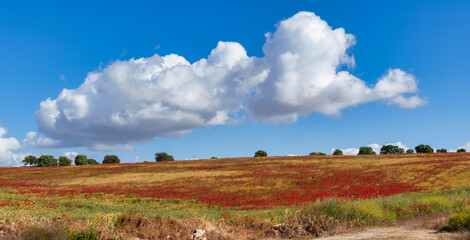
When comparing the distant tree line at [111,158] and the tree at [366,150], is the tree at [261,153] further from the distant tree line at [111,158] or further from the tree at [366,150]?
the tree at [366,150]

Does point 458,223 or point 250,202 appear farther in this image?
point 250,202

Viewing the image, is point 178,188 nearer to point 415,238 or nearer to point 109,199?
point 109,199

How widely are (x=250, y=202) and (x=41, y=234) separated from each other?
2153 cm

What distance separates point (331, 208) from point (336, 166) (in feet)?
150

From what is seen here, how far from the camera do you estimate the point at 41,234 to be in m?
11.4

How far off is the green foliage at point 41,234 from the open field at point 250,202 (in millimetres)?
453

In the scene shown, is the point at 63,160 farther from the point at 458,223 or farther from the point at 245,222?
the point at 458,223

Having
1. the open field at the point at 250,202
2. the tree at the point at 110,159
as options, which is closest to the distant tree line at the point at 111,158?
the tree at the point at 110,159

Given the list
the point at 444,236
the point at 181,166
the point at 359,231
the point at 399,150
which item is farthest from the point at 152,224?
the point at 399,150

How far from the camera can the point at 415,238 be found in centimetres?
1209

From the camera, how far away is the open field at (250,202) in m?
14.5

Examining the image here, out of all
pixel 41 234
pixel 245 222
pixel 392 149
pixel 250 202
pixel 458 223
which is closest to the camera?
pixel 41 234

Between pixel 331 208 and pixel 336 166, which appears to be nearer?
pixel 331 208

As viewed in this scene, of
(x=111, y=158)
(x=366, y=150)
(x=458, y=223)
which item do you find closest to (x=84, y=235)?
(x=458, y=223)
